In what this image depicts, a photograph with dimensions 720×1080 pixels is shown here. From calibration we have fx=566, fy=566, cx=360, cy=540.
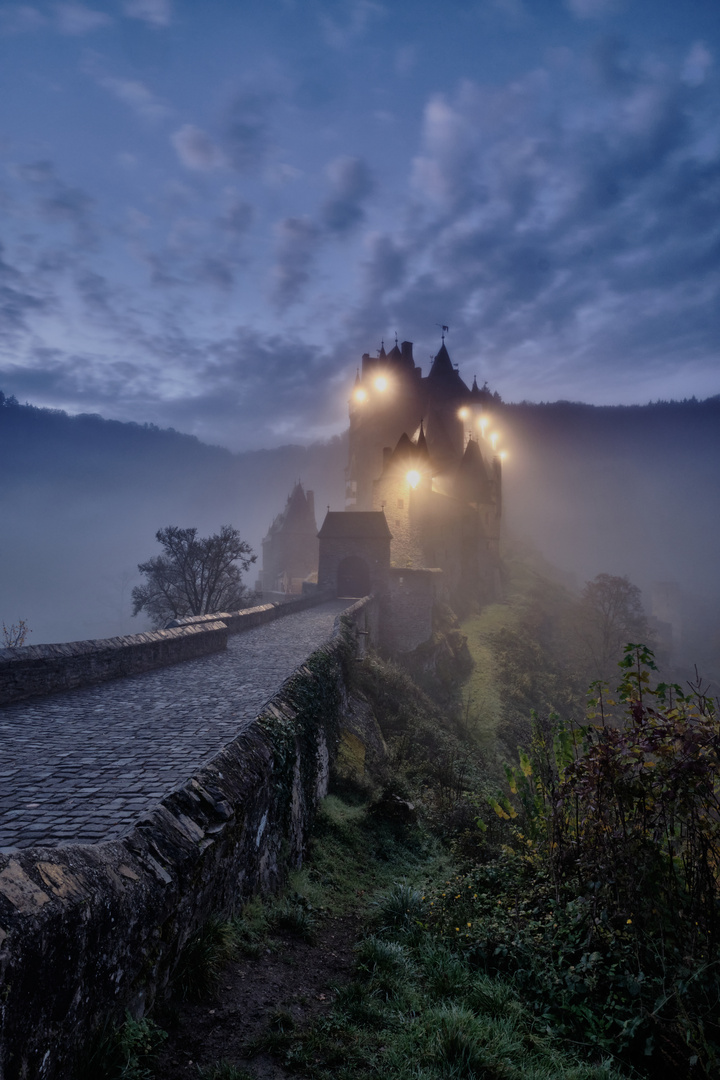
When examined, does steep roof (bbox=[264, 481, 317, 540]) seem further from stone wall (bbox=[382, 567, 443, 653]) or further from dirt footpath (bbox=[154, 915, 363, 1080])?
dirt footpath (bbox=[154, 915, 363, 1080])

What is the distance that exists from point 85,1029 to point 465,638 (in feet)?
95.5

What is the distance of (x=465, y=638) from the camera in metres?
30.7

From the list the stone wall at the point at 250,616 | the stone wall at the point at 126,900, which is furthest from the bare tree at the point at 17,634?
the stone wall at the point at 126,900

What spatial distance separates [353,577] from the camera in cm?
3017

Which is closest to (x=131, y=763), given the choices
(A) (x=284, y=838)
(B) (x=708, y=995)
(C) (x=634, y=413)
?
(A) (x=284, y=838)

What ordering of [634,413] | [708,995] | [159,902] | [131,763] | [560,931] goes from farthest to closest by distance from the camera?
[634,413] < [131,763] < [560,931] < [708,995] < [159,902]

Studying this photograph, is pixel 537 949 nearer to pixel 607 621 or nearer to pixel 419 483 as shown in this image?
pixel 419 483

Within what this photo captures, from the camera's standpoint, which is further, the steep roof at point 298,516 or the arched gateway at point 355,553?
the steep roof at point 298,516

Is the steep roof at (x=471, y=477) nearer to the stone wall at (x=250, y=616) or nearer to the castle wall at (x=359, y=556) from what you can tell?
the castle wall at (x=359, y=556)

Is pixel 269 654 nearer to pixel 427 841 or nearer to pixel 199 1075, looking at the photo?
pixel 427 841

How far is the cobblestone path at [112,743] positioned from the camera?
397cm

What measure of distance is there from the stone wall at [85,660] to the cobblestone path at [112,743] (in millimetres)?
241

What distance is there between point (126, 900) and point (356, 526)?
2731cm

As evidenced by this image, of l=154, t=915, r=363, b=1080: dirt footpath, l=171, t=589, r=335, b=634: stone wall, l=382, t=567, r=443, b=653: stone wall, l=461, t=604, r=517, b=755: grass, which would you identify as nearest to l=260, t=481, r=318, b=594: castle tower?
l=461, t=604, r=517, b=755: grass
